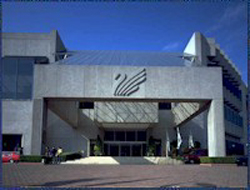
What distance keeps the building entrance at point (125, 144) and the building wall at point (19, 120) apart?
13504 millimetres

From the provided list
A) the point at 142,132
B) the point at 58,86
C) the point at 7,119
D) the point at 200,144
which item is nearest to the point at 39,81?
the point at 58,86

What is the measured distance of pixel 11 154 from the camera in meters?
28.8

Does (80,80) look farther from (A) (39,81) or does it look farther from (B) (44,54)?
(B) (44,54)

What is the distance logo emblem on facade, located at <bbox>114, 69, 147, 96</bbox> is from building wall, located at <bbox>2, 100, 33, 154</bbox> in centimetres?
1513

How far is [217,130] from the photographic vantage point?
26.1 metres

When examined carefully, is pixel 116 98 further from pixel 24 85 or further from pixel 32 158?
pixel 24 85

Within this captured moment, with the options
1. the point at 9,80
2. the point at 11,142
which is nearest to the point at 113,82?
the point at 9,80

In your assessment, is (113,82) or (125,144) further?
(125,144)

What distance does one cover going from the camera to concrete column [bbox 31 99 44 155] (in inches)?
985

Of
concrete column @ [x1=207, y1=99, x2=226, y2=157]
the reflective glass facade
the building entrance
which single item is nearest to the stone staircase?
concrete column @ [x1=207, y1=99, x2=226, y2=157]

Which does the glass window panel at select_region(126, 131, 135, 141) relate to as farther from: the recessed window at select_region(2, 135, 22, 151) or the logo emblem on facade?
the logo emblem on facade

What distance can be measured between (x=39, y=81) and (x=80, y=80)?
342 centimetres

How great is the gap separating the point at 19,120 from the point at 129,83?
57.0 ft

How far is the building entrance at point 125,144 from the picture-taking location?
4616 centimetres
